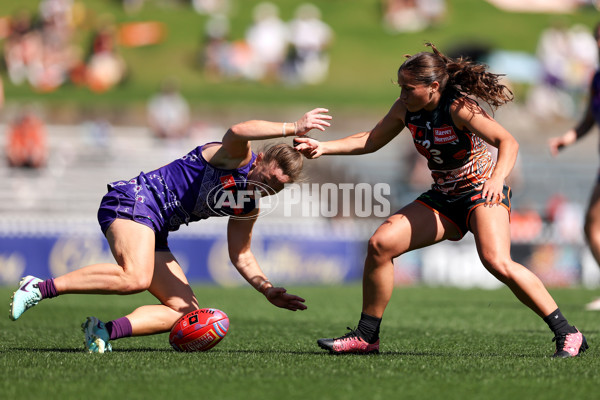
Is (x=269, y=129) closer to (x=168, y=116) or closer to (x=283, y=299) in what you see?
(x=283, y=299)

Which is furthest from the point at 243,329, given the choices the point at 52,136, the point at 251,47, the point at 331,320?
the point at 251,47

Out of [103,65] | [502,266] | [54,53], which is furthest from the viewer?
[103,65]

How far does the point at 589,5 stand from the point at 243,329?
1046 inches

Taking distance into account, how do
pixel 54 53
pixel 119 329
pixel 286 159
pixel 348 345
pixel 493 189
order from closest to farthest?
1. pixel 493 189
2. pixel 286 159
3. pixel 348 345
4. pixel 119 329
5. pixel 54 53

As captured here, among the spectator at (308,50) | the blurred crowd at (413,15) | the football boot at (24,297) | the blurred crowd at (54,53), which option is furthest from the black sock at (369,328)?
the blurred crowd at (413,15)

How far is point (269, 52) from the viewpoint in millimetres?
25234

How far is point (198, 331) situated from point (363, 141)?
159 cm

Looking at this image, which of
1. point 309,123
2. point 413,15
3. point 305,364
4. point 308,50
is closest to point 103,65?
point 308,50

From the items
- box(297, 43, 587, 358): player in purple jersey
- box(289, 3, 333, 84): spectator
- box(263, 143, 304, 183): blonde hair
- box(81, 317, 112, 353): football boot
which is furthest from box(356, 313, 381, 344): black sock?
box(289, 3, 333, 84): spectator

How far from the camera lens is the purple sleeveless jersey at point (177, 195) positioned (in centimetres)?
537

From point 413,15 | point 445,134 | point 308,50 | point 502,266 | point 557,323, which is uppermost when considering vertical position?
point 413,15

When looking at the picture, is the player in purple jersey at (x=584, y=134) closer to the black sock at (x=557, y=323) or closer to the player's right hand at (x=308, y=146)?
the black sock at (x=557, y=323)

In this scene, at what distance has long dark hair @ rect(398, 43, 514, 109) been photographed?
500 centimetres

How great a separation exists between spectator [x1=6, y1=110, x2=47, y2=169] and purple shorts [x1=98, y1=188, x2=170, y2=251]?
47.7ft
